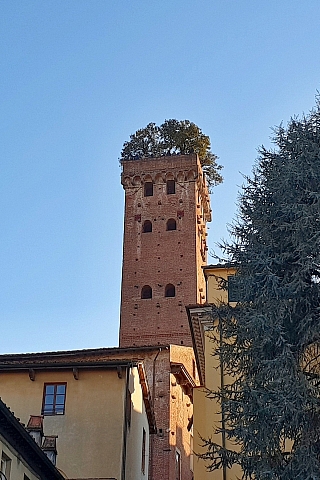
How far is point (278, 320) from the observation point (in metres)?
14.2

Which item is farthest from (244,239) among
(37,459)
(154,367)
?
(154,367)

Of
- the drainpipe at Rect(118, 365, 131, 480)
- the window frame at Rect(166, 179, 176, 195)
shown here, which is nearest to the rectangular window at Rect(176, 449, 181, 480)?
the drainpipe at Rect(118, 365, 131, 480)

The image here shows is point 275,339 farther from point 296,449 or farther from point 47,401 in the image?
point 47,401

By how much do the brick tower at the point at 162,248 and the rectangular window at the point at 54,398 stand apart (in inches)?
1019

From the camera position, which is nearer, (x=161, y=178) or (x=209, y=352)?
(x=209, y=352)

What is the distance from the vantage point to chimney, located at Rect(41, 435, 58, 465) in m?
19.8

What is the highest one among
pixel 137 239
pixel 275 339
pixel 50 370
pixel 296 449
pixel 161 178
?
pixel 161 178

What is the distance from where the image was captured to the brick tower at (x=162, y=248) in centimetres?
5016

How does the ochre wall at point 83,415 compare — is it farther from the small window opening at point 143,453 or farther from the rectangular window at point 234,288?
the rectangular window at point 234,288

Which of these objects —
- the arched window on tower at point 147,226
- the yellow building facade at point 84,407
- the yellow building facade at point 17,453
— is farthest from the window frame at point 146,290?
the yellow building facade at point 17,453

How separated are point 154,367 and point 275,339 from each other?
2109cm

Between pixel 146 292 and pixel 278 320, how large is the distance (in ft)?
125

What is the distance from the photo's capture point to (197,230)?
180ft

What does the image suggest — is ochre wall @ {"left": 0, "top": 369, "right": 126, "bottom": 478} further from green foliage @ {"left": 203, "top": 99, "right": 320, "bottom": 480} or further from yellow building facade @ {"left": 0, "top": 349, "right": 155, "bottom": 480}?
green foliage @ {"left": 203, "top": 99, "right": 320, "bottom": 480}
